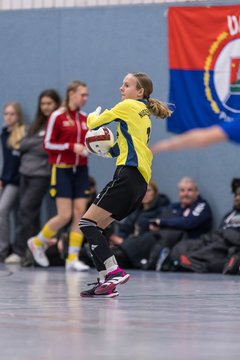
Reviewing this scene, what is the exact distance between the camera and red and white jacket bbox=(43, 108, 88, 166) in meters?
16.2

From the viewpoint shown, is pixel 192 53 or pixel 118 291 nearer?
pixel 118 291

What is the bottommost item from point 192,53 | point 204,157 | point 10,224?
point 10,224

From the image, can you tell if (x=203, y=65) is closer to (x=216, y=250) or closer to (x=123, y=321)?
(x=216, y=250)

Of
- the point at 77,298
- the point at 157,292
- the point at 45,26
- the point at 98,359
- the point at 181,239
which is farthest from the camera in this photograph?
the point at 45,26

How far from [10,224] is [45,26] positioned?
342cm

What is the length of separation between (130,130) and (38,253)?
19.9ft

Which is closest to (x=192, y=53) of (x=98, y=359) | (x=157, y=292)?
(x=157, y=292)

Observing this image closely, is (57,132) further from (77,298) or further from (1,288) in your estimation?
(77,298)

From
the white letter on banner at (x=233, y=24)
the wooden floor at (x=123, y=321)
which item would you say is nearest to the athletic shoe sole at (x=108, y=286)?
the wooden floor at (x=123, y=321)

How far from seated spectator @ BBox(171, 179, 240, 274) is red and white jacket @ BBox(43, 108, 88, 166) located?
82.6 inches

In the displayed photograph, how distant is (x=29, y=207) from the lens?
17.6 metres

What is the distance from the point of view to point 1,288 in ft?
38.7

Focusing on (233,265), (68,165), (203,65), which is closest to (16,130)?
(68,165)

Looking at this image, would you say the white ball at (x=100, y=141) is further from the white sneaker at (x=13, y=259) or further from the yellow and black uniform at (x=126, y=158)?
the white sneaker at (x=13, y=259)
